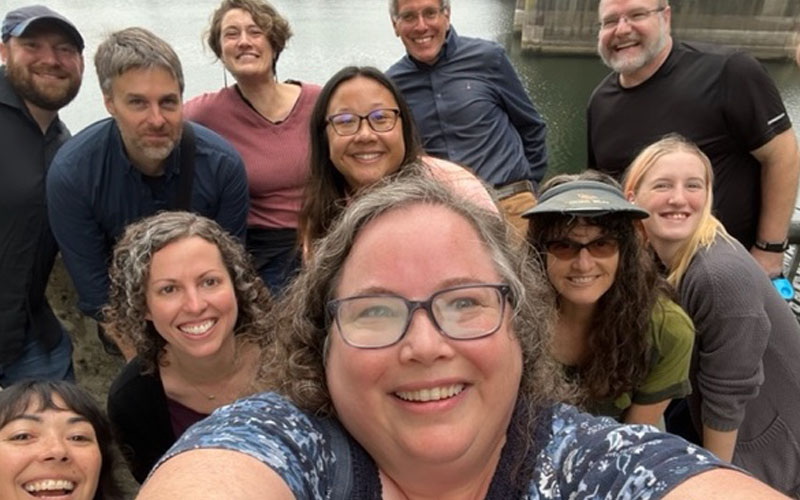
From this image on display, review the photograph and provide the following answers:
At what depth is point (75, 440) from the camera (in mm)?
2344

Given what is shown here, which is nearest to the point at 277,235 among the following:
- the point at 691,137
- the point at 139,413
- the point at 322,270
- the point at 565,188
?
the point at 139,413

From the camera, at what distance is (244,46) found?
3.46 meters

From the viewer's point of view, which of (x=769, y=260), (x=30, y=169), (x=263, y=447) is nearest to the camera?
(x=263, y=447)

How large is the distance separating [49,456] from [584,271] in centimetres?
197

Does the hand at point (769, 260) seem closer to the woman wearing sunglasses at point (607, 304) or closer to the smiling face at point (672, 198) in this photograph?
the smiling face at point (672, 198)

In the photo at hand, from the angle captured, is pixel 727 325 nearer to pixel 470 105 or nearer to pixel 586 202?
pixel 586 202

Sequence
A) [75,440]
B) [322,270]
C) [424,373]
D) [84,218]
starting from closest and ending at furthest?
1. [424,373]
2. [322,270]
3. [75,440]
4. [84,218]

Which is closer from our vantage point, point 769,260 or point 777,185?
point 777,185

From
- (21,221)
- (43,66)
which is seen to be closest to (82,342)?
(21,221)

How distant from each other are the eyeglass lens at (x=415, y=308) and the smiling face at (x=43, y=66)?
2.45 metres

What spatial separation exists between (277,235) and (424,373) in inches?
89.7

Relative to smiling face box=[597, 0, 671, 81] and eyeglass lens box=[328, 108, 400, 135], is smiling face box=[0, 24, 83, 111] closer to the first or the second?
eyeglass lens box=[328, 108, 400, 135]

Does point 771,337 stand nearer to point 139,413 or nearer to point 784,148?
point 784,148

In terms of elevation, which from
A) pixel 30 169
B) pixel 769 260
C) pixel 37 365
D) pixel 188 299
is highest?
pixel 30 169
